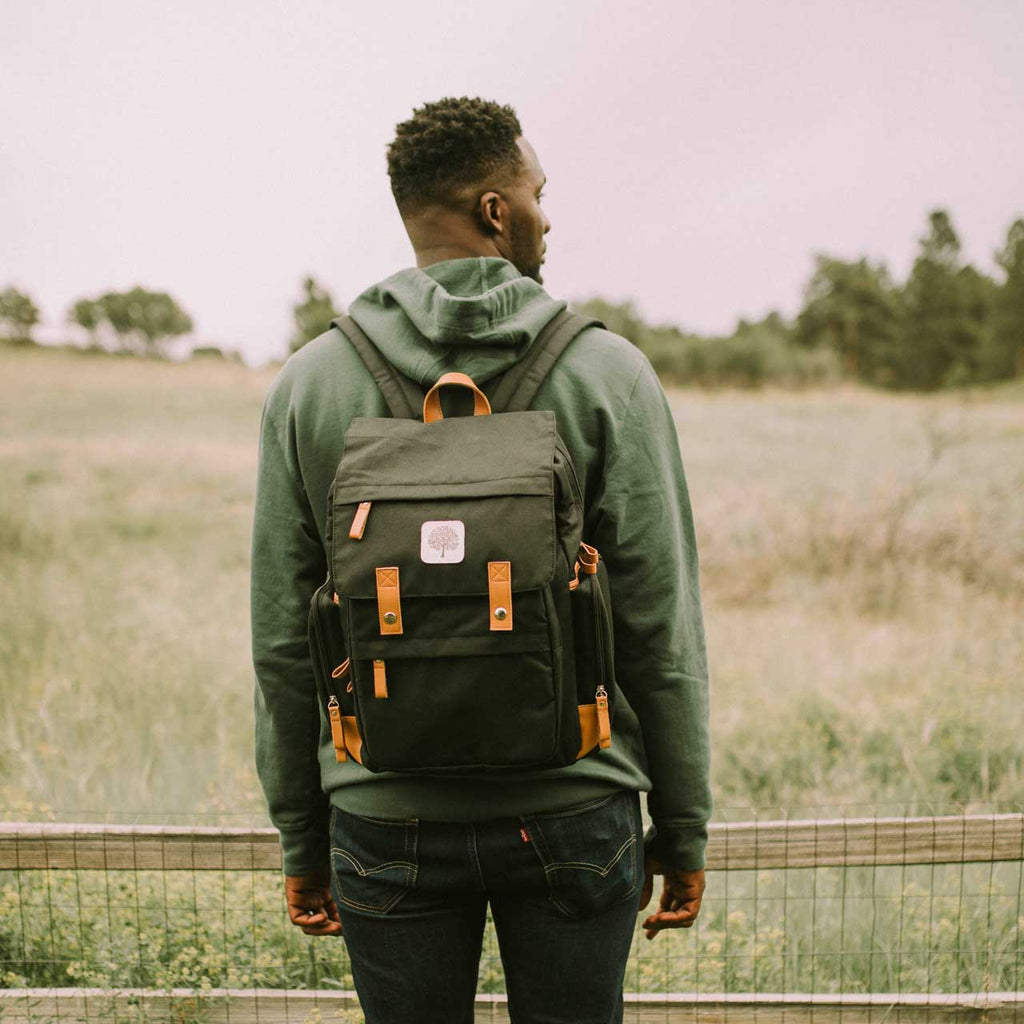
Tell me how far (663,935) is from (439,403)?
2381 millimetres

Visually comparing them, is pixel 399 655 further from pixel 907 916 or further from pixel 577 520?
pixel 907 916

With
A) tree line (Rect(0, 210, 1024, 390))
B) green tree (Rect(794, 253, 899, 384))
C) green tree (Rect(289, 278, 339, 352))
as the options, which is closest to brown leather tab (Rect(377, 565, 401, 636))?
green tree (Rect(289, 278, 339, 352))

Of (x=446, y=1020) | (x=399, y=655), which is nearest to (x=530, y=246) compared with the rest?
(x=399, y=655)

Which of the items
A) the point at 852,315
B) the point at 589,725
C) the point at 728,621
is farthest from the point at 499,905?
the point at 852,315

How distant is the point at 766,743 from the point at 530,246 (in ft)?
13.2

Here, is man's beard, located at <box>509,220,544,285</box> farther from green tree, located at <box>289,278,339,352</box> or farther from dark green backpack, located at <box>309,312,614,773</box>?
green tree, located at <box>289,278,339,352</box>

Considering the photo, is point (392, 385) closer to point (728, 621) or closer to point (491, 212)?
point (491, 212)

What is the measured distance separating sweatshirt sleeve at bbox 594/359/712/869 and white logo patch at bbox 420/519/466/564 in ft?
0.95

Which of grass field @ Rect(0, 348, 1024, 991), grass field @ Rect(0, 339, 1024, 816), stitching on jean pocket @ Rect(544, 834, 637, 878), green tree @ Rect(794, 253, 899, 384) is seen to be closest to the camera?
stitching on jean pocket @ Rect(544, 834, 637, 878)

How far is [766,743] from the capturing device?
16.3 ft

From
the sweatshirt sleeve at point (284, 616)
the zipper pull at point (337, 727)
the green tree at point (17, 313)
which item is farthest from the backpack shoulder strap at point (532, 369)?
the green tree at point (17, 313)

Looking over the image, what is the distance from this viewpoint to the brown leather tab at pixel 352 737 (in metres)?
1.46

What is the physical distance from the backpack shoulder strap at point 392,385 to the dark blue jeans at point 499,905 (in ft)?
2.16

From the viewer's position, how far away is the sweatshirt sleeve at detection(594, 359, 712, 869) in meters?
1.48
